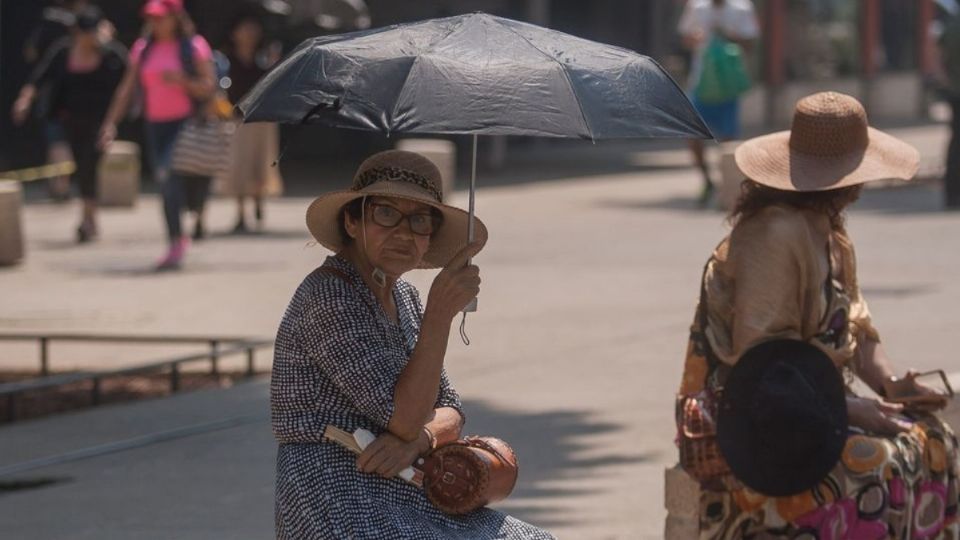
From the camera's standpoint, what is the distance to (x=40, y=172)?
815 inches

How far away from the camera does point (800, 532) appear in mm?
5180

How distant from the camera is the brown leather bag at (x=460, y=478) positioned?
4633 millimetres

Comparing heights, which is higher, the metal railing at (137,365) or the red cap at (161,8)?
the red cap at (161,8)

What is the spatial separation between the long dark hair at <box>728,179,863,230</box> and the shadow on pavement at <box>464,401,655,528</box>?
180cm

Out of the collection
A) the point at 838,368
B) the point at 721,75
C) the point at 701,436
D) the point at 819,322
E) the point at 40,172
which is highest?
the point at 819,322

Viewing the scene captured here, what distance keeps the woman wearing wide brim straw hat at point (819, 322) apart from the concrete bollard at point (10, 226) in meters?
9.04

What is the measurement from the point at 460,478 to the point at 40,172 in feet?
54.8

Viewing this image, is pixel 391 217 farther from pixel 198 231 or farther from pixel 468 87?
pixel 198 231

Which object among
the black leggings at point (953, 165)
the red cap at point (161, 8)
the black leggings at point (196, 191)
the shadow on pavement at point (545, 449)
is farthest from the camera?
the black leggings at point (953, 165)

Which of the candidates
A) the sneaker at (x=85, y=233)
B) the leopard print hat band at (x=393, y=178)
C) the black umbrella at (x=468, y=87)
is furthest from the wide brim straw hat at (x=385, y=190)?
the sneaker at (x=85, y=233)

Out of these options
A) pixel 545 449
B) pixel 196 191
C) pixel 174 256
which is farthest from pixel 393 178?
pixel 196 191

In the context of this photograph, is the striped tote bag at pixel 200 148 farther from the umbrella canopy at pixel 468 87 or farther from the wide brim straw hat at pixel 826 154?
the umbrella canopy at pixel 468 87

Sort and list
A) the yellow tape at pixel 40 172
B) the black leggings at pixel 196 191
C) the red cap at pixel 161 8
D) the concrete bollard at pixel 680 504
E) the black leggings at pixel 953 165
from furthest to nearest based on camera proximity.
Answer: the yellow tape at pixel 40 172 < the black leggings at pixel 953 165 < the black leggings at pixel 196 191 < the red cap at pixel 161 8 < the concrete bollard at pixel 680 504

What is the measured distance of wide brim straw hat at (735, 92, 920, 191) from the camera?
5.49m
